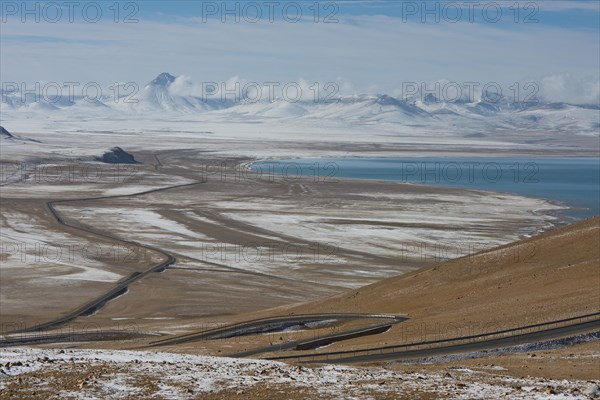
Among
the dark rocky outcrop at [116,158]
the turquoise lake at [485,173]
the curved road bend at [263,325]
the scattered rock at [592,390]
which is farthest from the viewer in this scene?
the dark rocky outcrop at [116,158]

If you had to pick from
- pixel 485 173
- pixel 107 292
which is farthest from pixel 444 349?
pixel 485 173

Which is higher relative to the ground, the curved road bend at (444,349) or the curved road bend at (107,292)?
the curved road bend at (444,349)

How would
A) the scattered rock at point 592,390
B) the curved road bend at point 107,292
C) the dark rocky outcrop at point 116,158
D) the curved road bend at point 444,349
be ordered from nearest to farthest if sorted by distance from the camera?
1. the scattered rock at point 592,390
2. the curved road bend at point 444,349
3. the curved road bend at point 107,292
4. the dark rocky outcrop at point 116,158

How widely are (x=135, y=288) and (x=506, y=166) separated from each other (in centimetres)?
12894

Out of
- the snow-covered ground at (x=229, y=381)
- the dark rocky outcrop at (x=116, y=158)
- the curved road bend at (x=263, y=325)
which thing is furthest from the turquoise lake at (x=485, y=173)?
the snow-covered ground at (x=229, y=381)

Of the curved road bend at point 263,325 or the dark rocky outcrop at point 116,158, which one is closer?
the curved road bend at point 263,325

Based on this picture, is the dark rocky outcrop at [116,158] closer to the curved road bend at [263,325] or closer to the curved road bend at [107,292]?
the curved road bend at [107,292]

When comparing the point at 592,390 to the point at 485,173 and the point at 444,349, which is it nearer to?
the point at 444,349

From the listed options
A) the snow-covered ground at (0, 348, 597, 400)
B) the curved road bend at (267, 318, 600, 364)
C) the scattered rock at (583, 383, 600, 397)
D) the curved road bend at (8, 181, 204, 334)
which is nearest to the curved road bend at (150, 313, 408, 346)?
the curved road bend at (267, 318, 600, 364)

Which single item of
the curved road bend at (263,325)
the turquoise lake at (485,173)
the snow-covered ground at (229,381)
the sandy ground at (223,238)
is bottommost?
the turquoise lake at (485,173)

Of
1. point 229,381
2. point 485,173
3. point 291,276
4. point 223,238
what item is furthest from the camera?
point 485,173

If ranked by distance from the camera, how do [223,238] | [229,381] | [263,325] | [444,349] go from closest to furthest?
[229,381]
[444,349]
[263,325]
[223,238]

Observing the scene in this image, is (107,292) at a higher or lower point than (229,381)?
lower

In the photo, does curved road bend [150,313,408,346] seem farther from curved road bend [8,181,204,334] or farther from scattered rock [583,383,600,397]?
scattered rock [583,383,600,397]
